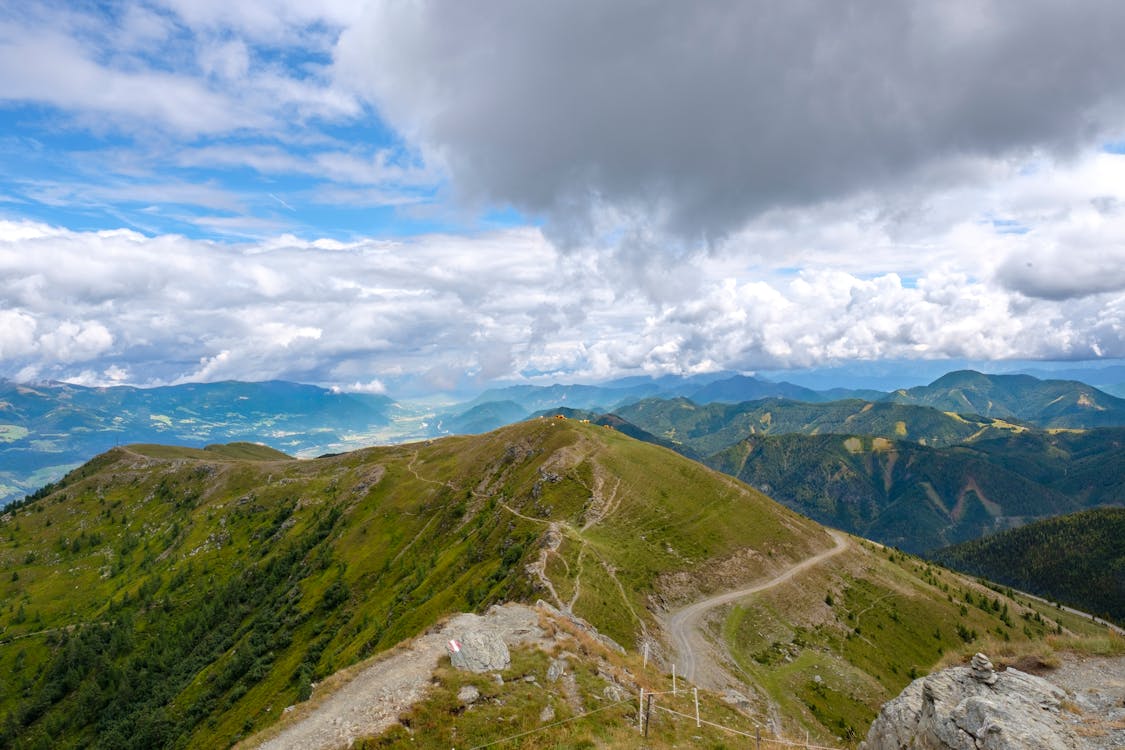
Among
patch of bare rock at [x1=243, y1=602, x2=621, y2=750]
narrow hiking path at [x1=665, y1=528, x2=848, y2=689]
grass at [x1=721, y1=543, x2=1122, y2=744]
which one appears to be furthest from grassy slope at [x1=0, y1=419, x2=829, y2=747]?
patch of bare rock at [x1=243, y1=602, x2=621, y2=750]

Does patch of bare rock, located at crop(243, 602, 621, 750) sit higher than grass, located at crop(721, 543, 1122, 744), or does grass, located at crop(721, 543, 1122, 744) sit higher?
patch of bare rock, located at crop(243, 602, 621, 750)

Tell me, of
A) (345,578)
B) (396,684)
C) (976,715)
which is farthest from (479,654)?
(345,578)

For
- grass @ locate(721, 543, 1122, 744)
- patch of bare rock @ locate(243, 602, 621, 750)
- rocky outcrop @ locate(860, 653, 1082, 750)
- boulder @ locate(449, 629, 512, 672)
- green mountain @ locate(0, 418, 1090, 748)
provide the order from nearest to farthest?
rocky outcrop @ locate(860, 653, 1082, 750)
patch of bare rock @ locate(243, 602, 621, 750)
boulder @ locate(449, 629, 512, 672)
grass @ locate(721, 543, 1122, 744)
green mountain @ locate(0, 418, 1090, 748)

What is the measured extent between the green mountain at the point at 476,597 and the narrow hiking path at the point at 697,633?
181 centimetres

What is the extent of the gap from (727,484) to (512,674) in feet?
344

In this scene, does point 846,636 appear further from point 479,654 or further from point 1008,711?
point 479,654

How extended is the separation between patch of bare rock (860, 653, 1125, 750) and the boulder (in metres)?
22.0

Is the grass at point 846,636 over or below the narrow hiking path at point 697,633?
below

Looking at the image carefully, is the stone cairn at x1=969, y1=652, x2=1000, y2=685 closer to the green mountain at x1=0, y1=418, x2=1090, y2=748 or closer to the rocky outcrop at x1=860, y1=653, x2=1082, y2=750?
the rocky outcrop at x1=860, y1=653, x2=1082, y2=750

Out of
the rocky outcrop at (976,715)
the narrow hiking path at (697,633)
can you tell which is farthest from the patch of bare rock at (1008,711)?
the narrow hiking path at (697,633)

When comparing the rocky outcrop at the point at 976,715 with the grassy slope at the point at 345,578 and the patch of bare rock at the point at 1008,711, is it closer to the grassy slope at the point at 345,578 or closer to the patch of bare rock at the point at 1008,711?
the patch of bare rock at the point at 1008,711

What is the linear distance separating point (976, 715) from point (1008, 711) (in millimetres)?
1157

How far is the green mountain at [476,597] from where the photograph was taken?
247ft

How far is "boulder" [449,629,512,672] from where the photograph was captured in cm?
3341
